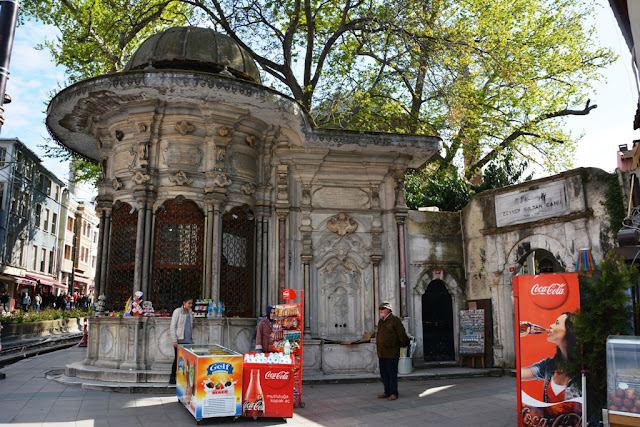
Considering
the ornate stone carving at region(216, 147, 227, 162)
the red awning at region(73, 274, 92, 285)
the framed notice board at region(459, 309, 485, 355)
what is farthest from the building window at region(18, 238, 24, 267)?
the framed notice board at region(459, 309, 485, 355)

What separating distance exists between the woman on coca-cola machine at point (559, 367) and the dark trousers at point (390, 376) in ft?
9.61

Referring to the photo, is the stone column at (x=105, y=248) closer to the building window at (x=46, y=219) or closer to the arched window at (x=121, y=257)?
the arched window at (x=121, y=257)

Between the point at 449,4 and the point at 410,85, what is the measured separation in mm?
3036

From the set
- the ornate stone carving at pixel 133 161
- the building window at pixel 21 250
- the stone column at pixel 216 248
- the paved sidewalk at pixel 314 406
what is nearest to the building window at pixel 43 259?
the building window at pixel 21 250

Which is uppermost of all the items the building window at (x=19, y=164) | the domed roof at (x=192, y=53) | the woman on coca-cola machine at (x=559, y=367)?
the building window at (x=19, y=164)

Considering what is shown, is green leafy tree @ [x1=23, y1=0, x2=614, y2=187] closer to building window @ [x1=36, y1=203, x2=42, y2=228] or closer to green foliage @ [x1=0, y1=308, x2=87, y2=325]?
green foliage @ [x1=0, y1=308, x2=87, y2=325]

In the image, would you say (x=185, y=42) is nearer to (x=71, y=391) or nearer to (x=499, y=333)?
(x=71, y=391)

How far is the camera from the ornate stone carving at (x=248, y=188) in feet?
36.6

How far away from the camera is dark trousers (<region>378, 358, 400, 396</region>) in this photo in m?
8.66

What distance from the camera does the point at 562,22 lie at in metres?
21.2

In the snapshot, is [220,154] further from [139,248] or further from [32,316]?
[32,316]

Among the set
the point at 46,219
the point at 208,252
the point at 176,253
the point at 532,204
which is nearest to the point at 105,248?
the point at 176,253

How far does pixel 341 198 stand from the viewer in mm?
12148

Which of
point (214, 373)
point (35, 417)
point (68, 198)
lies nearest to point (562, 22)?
point (214, 373)
